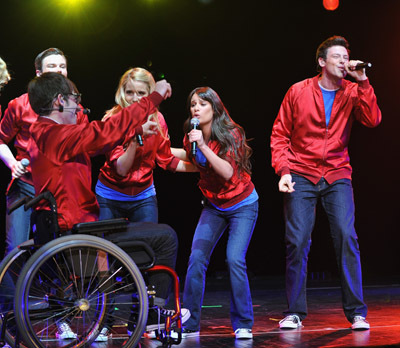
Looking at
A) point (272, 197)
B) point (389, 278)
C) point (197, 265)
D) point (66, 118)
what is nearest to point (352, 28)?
point (272, 197)

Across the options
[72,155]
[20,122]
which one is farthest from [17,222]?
[72,155]

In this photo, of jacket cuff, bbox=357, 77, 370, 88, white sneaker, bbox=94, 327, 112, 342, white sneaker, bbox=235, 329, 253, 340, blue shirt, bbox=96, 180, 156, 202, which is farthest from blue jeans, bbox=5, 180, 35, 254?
jacket cuff, bbox=357, 77, 370, 88

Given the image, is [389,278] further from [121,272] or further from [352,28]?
[121,272]

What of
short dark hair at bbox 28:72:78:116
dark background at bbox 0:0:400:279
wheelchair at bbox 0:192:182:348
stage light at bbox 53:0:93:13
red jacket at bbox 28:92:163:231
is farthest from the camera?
dark background at bbox 0:0:400:279

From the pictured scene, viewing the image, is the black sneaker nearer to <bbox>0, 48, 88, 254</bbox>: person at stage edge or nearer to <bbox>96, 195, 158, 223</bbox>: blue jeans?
<bbox>96, 195, 158, 223</bbox>: blue jeans

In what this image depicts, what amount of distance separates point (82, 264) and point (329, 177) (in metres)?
1.63

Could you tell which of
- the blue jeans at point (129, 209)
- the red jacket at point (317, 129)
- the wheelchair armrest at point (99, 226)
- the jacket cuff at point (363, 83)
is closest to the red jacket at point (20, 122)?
the blue jeans at point (129, 209)

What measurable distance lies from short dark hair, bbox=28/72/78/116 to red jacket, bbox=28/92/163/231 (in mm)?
64

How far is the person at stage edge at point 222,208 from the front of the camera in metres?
3.12

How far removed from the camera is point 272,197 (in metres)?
6.78

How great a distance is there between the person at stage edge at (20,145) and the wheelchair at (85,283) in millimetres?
643

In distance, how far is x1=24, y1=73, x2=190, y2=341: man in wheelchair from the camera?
2.48 metres

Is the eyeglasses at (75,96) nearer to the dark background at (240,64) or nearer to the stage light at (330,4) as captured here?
the dark background at (240,64)

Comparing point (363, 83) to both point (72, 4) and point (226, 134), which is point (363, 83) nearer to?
point (226, 134)
